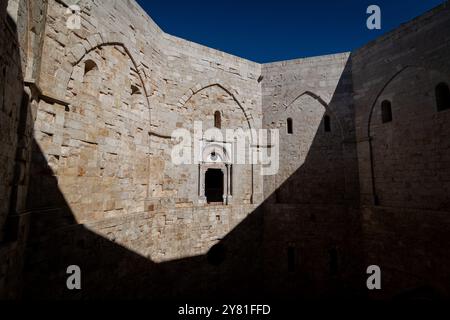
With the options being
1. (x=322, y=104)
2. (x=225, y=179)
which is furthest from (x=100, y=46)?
(x=322, y=104)

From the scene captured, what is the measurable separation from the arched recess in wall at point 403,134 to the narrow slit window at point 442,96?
0.10 meters

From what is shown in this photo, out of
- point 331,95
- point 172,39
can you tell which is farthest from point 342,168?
point 172,39

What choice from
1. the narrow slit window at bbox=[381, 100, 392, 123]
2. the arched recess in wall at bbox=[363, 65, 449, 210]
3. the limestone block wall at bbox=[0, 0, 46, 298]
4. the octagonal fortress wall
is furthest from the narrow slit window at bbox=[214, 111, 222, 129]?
the limestone block wall at bbox=[0, 0, 46, 298]

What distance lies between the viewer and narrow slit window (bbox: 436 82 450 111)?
623cm

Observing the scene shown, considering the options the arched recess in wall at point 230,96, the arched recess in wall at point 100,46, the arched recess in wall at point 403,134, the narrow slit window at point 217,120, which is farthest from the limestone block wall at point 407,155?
the arched recess in wall at point 100,46

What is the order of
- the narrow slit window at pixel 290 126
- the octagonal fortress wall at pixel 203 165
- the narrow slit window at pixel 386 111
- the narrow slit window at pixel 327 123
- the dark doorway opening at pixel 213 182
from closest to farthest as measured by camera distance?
the octagonal fortress wall at pixel 203 165 → the narrow slit window at pixel 386 111 → the narrow slit window at pixel 327 123 → the narrow slit window at pixel 290 126 → the dark doorway opening at pixel 213 182

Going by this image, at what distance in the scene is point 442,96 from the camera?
6.32 meters

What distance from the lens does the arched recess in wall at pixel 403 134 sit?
6.43 metres

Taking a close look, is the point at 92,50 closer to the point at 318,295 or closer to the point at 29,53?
the point at 29,53

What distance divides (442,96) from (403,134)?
4.16 feet

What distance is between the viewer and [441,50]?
20.6 feet

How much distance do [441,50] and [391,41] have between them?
1.50 m

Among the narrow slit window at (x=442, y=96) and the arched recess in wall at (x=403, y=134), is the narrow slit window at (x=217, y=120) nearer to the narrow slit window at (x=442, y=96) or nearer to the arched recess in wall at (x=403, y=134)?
the arched recess in wall at (x=403, y=134)

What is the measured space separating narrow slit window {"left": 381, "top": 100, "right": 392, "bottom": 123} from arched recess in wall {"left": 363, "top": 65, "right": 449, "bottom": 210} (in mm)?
66
